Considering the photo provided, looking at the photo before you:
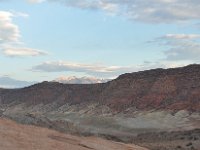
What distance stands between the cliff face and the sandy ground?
5583 cm

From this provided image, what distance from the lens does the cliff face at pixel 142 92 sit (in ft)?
319

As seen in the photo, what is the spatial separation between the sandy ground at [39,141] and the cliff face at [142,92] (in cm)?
5583

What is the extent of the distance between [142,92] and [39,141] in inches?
3382

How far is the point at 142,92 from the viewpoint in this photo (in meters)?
114

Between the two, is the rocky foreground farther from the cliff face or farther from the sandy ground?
the sandy ground

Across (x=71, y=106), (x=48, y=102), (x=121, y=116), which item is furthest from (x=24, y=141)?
(x=48, y=102)

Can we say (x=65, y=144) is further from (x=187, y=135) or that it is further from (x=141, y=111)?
(x=141, y=111)

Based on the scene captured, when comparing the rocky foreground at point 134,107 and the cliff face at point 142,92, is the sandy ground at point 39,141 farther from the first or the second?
the cliff face at point 142,92

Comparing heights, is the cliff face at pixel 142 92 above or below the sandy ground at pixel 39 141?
above

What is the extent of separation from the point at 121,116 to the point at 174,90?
1302 centimetres

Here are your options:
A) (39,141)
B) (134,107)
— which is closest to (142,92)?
(134,107)

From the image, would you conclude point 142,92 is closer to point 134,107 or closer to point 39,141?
point 134,107

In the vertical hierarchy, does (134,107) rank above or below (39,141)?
above

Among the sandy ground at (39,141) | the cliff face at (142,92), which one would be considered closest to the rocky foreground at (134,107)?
the cliff face at (142,92)
